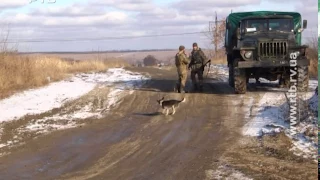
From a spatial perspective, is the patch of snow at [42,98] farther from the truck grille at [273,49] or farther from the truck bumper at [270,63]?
the truck grille at [273,49]

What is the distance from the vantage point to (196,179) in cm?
643

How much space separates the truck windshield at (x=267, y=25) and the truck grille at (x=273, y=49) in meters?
1.01

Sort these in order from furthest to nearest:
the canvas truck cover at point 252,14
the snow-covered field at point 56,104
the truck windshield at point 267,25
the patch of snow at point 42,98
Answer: the canvas truck cover at point 252,14 < the truck windshield at point 267,25 < the patch of snow at point 42,98 < the snow-covered field at point 56,104

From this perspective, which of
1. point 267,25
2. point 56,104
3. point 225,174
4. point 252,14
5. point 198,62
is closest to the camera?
point 225,174

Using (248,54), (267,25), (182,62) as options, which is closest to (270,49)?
(248,54)

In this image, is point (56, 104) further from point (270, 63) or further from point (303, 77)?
point (303, 77)

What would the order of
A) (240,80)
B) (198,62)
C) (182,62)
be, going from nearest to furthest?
(240,80)
(182,62)
(198,62)

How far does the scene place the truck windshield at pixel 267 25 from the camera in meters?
14.2

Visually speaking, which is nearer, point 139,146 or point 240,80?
point 139,146

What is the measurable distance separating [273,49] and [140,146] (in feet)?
21.0

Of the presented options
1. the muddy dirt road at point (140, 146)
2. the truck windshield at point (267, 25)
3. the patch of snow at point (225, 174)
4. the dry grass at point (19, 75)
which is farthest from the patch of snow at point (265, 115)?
the dry grass at point (19, 75)

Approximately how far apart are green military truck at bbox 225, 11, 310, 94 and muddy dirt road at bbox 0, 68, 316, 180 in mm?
1174

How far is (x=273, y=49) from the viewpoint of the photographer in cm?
1338

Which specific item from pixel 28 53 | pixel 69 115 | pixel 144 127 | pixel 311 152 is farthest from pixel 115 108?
pixel 28 53
